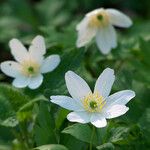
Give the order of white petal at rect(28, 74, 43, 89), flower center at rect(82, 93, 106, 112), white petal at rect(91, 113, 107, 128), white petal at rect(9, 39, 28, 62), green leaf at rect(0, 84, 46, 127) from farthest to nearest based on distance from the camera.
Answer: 1. white petal at rect(9, 39, 28, 62)
2. white petal at rect(28, 74, 43, 89)
3. green leaf at rect(0, 84, 46, 127)
4. flower center at rect(82, 93, 106, 112)
5. white petal at rect(91, 113, 107, 128)

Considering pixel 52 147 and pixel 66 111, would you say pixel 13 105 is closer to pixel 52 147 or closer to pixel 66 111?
pixel 66 111

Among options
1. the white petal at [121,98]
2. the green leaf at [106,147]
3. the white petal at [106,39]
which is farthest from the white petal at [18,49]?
the green leaf at [106,147]

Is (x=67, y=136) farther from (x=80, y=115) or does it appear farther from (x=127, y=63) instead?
(x=127, y=63)

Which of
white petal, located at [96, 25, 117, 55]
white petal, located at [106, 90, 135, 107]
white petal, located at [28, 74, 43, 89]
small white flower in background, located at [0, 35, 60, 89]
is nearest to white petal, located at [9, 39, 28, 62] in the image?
small white flower in background, located at [0, 35, 60, 89]

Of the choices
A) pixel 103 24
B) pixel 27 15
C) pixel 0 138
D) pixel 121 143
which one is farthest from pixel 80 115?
pixel 27 15

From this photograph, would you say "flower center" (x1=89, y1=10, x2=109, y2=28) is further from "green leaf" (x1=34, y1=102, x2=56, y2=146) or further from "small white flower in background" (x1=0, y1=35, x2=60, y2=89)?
"green leaf" (x1=34, y1=102, x2=56, y2=146)

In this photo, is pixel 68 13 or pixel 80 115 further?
pixel 68 13
